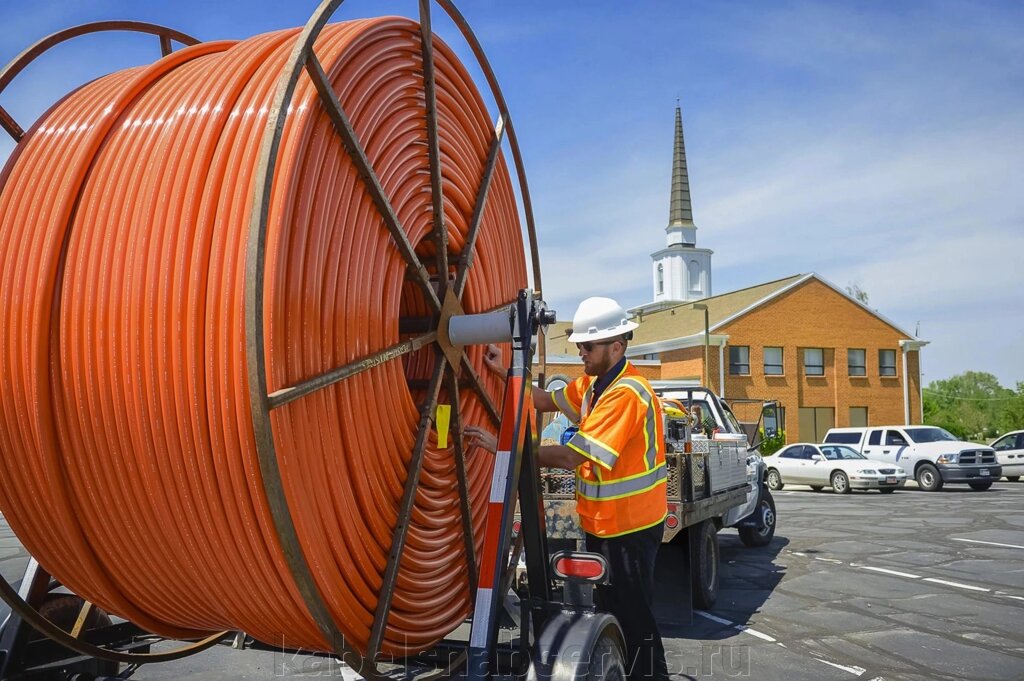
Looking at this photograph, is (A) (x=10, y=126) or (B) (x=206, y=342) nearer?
(B) (x=206, y=342)

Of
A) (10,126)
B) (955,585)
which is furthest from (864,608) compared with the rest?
(10,126)

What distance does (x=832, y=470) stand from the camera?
22.7 m

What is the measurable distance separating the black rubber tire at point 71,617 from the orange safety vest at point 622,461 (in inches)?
98.5

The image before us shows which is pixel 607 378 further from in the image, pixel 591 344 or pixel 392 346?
pixel 392 346

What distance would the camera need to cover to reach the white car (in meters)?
21.9

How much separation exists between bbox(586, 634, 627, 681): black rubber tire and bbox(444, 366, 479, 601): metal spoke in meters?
0.91

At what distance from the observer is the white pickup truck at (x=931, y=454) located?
22.1 m

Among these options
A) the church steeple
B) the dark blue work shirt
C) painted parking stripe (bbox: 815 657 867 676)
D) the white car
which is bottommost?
painted parking stripe (bbox: 815 657 867 676)

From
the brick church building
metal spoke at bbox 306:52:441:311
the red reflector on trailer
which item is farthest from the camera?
the brick church building

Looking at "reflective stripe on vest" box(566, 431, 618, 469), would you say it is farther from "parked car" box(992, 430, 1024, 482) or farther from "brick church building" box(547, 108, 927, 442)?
"brick church building" box(547, 108, 927, 442)

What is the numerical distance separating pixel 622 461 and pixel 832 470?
20116mm

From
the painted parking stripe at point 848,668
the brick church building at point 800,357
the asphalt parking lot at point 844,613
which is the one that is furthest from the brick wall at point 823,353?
the painted parking stripe at point 848,668

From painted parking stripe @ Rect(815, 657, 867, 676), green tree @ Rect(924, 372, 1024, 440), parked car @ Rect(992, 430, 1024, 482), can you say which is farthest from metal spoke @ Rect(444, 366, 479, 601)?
green tree @ Rect(924, 372, 1024, 440)

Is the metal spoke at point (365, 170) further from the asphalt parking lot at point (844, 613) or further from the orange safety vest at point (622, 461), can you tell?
the asphalt parking lot at point (844, 613)
